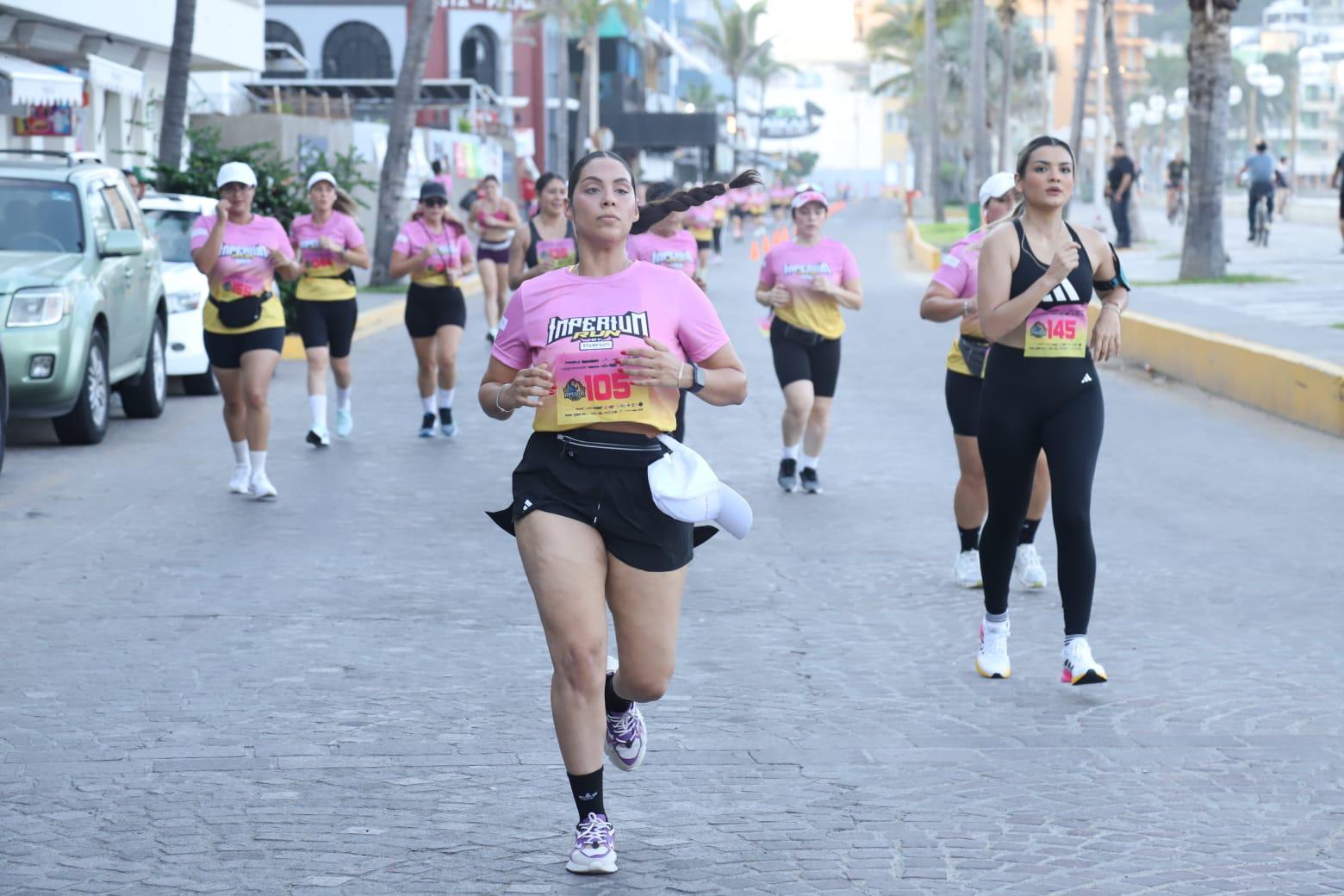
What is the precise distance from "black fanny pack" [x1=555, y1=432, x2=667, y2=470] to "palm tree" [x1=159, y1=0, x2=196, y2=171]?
68.8 feet

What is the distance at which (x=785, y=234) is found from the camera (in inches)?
2221

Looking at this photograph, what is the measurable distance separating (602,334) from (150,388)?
11.7 meters

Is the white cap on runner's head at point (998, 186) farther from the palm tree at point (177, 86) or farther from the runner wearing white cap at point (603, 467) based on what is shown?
the palm tree at point (177, 86)

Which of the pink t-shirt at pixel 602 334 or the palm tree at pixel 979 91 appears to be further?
the palm tree at pixel 979 91

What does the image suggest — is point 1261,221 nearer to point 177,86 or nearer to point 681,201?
point 177,86

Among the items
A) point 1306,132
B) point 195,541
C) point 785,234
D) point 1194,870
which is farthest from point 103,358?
point 1306,132

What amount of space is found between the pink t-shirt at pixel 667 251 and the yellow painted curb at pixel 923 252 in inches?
1021

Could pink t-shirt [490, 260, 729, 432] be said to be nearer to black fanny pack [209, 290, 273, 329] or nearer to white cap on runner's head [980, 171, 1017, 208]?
white cap on runner's head [980, 171, 1017, 208]

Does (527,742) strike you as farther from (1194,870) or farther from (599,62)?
(599,62)

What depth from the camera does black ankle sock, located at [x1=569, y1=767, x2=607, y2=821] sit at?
508 cm

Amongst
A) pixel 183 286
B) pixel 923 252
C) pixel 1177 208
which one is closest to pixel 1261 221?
pixel 923 252

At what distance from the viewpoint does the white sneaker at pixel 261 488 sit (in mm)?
11805

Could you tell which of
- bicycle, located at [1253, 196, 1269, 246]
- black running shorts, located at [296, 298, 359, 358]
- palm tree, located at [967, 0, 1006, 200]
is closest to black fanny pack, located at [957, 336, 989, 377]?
black running shorts, located at [296, 298, 359, 358]

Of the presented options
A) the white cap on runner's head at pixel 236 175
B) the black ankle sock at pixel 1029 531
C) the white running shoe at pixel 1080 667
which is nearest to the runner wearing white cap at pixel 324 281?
the white cap on runner's head at pixel 236 175
